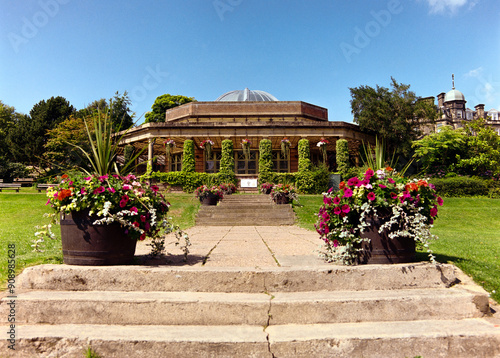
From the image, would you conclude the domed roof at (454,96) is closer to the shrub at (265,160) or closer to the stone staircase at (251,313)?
the shrub at (265,160)

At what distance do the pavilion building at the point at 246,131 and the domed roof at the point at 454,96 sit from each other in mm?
52271

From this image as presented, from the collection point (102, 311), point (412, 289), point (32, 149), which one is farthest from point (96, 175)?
point (32, 149)

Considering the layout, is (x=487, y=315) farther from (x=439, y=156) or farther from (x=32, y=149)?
(x=32, y=149)

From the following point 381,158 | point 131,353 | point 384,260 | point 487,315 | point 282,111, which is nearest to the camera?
point 131,353

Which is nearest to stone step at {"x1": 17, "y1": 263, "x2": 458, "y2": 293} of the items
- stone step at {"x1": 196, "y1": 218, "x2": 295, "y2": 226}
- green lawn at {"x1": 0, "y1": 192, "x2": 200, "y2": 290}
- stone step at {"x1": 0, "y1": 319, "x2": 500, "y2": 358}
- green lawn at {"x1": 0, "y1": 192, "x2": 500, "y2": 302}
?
stone step at {"x1": 0, "y1": 319, "x2": 500, "y2": 358}

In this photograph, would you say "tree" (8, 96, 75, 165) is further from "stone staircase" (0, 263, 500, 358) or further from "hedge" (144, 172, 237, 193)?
"stone staircase" (0, 263, 500, 358)

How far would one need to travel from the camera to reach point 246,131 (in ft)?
74.0

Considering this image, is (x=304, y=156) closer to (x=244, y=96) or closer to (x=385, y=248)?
(x=244, y=96)

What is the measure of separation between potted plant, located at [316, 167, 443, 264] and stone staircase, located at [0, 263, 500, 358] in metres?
0.24

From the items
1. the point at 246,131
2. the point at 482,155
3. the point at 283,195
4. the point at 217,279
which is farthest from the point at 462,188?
the point at 217,279

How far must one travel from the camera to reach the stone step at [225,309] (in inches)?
106

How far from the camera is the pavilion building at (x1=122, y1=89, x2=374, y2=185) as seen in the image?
22562 mm

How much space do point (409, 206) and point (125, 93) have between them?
118 ft

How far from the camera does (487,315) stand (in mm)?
2949
